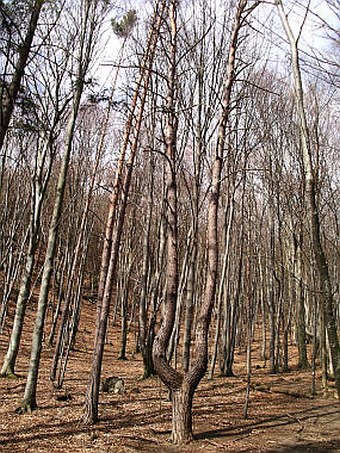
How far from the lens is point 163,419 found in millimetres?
6859

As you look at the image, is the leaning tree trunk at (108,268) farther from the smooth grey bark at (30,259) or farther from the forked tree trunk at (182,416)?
the smooth grey bark at (30,259)

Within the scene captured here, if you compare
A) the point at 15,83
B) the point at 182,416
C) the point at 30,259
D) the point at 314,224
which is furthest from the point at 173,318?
the point at 30,259

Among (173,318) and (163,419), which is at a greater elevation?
(173,318)

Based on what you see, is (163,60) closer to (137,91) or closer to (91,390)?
(137,91)

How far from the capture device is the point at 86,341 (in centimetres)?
1925

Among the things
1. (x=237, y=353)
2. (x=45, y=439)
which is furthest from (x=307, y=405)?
(x=237, y=353)

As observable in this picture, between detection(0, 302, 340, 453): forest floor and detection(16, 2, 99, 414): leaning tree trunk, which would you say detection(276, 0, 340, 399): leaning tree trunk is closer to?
detection(0, 302, 340, 453): forest floor

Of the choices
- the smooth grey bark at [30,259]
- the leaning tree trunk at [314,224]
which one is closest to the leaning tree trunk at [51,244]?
the smooth grey bark at [30,259]

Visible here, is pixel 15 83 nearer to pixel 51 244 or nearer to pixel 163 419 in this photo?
pixel 51 244

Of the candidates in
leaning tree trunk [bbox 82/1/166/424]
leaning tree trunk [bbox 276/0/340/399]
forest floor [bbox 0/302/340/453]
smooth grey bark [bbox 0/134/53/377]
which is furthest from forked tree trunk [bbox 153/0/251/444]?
smooth grey bark [bbox 0/134/53/377]

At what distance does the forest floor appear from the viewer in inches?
218

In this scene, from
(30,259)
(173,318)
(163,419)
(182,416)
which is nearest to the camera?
(182,416)

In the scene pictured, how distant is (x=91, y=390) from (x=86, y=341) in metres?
13.3

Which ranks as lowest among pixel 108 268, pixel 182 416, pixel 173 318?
pixel 182 416
